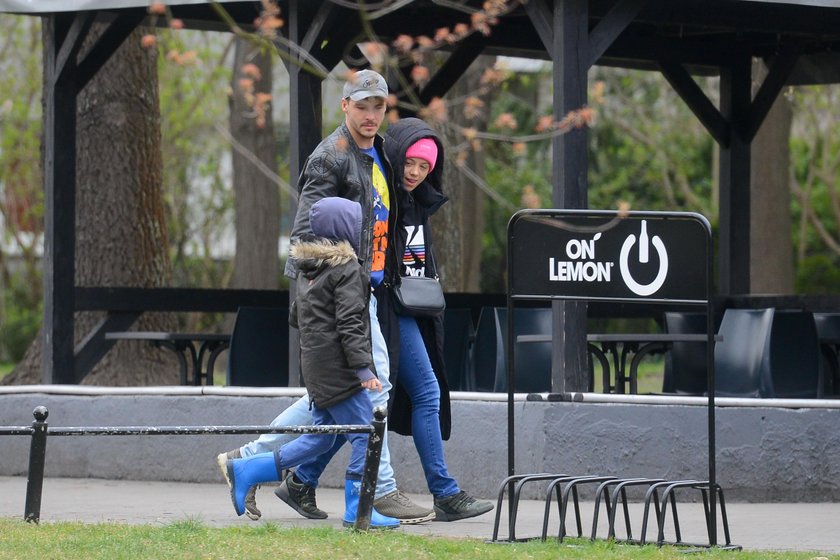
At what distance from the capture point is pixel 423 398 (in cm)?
791

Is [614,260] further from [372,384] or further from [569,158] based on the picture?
[569,158]

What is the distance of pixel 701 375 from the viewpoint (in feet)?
36.1

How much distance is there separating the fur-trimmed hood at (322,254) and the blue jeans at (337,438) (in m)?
0.36

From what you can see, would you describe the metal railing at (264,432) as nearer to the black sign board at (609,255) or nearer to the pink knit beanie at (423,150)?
the black sign board at (609,255)

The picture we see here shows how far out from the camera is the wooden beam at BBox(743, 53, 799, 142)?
12.4 meters

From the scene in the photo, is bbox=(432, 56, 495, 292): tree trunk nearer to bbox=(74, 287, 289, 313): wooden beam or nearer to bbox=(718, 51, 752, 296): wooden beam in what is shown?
bbox=(74, 287, 289, 313): wooden beam

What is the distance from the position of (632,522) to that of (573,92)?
247cm

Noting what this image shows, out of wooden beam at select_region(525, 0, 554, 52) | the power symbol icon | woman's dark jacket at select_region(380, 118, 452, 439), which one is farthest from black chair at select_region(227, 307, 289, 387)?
the power symbol icon

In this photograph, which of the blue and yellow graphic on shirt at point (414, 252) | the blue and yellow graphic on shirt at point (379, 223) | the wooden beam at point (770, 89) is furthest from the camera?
the wooden beam at point (770, 89)

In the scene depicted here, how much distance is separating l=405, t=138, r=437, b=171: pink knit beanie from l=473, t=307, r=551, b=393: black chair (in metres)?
3.15

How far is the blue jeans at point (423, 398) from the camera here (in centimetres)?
789

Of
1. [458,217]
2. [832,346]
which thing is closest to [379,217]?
[832,346]

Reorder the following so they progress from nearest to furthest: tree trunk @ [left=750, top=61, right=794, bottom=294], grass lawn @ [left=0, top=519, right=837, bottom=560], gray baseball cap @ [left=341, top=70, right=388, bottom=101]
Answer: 1. grass lawn @ [left=0, top=519, right=837, bottom=560]
2. gray baseball cap @ [left=341, top=70, right=388, bottom=101]
3. tree trunk @ [left=750, top=61, right=794, bottom=294]

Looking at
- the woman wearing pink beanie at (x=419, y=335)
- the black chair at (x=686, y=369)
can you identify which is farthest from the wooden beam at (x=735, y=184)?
the woman wearing pink beanie at (x=419, y=335)
